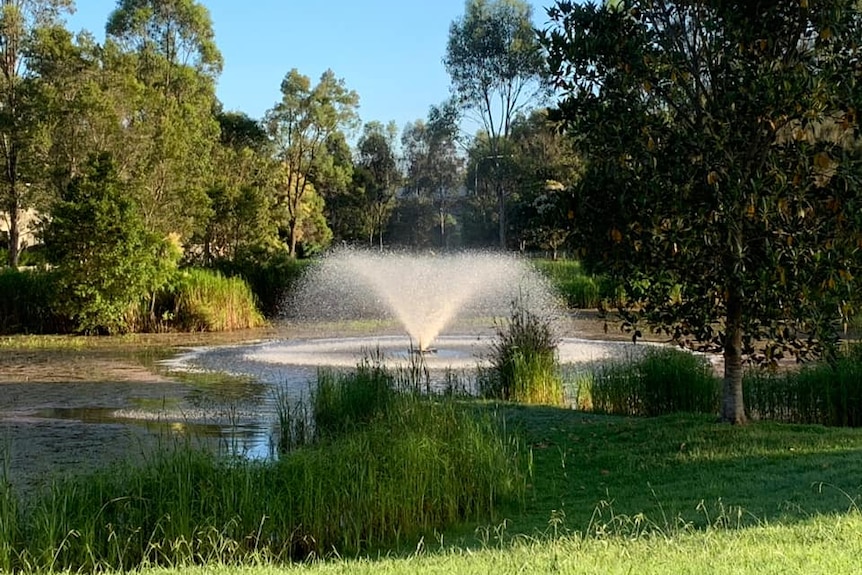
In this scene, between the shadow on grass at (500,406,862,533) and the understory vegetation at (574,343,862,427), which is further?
the understory vegetation at (574,343,862,427)

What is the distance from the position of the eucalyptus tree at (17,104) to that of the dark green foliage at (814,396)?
897 inches

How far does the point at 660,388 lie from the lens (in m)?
10.5

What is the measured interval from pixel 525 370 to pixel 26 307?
16.7m

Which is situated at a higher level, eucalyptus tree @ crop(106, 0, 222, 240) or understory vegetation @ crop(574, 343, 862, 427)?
eucalyptus tree @ crop(106, 0, 222, 240)

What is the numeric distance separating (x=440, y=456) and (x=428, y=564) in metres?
2.28

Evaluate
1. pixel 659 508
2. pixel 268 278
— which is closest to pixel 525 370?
pixel 659 508

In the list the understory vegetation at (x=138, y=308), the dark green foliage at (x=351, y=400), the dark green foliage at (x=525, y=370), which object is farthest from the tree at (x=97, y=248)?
the dark green foliage at (x=351, y=400)

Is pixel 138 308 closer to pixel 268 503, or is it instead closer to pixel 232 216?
pixel 232 216

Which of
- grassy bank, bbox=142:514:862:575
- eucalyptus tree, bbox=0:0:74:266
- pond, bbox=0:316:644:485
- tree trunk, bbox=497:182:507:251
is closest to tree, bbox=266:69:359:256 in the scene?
tree trunk, bbox=497:182:507:251

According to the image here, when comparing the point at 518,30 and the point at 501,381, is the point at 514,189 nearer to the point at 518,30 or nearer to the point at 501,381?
the point at 518,30

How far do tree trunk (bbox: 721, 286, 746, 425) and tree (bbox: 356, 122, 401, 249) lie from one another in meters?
44.5

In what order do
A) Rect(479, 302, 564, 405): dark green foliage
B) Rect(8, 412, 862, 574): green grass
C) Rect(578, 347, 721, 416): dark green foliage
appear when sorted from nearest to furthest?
Rect(8, 412, 862, 574): green grass → Rect(578, 347, 721, 416): dark green foliage → Rect(479, 302, 564, 405): dark green foliage

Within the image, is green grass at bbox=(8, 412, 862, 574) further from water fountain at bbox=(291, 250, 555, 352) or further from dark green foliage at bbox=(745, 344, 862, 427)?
water fountain at bbox=(291, 250, 555, 352)

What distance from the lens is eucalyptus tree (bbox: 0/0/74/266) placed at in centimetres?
2756
